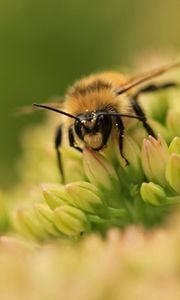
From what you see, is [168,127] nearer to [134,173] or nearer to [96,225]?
[134,173]

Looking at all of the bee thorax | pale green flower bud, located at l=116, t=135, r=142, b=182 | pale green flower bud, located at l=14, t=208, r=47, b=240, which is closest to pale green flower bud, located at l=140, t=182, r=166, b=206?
pale green flower bud, located at l=116, t=135, r=142, b=182

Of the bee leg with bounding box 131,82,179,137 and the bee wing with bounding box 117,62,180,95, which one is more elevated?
the bee wing with bounding box 117,62,180,95

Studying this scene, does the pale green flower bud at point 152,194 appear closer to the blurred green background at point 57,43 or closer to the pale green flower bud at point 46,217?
the pale green flower bud at point 46,217

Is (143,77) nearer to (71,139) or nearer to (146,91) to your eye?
(146,91)

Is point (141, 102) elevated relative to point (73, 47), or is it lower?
lower

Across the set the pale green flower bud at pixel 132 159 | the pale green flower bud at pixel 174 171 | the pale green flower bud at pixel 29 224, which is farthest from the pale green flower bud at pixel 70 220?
the pale green flower bud at pixel 174 171

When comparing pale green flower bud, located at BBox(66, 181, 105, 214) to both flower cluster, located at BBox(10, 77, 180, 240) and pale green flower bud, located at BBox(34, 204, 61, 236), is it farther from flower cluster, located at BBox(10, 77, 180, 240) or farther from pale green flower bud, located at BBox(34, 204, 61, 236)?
pale green flower bud, located at BBox(34, 204, 61, 236)

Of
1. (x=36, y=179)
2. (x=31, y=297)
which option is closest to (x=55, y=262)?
(x=31, y=297)
